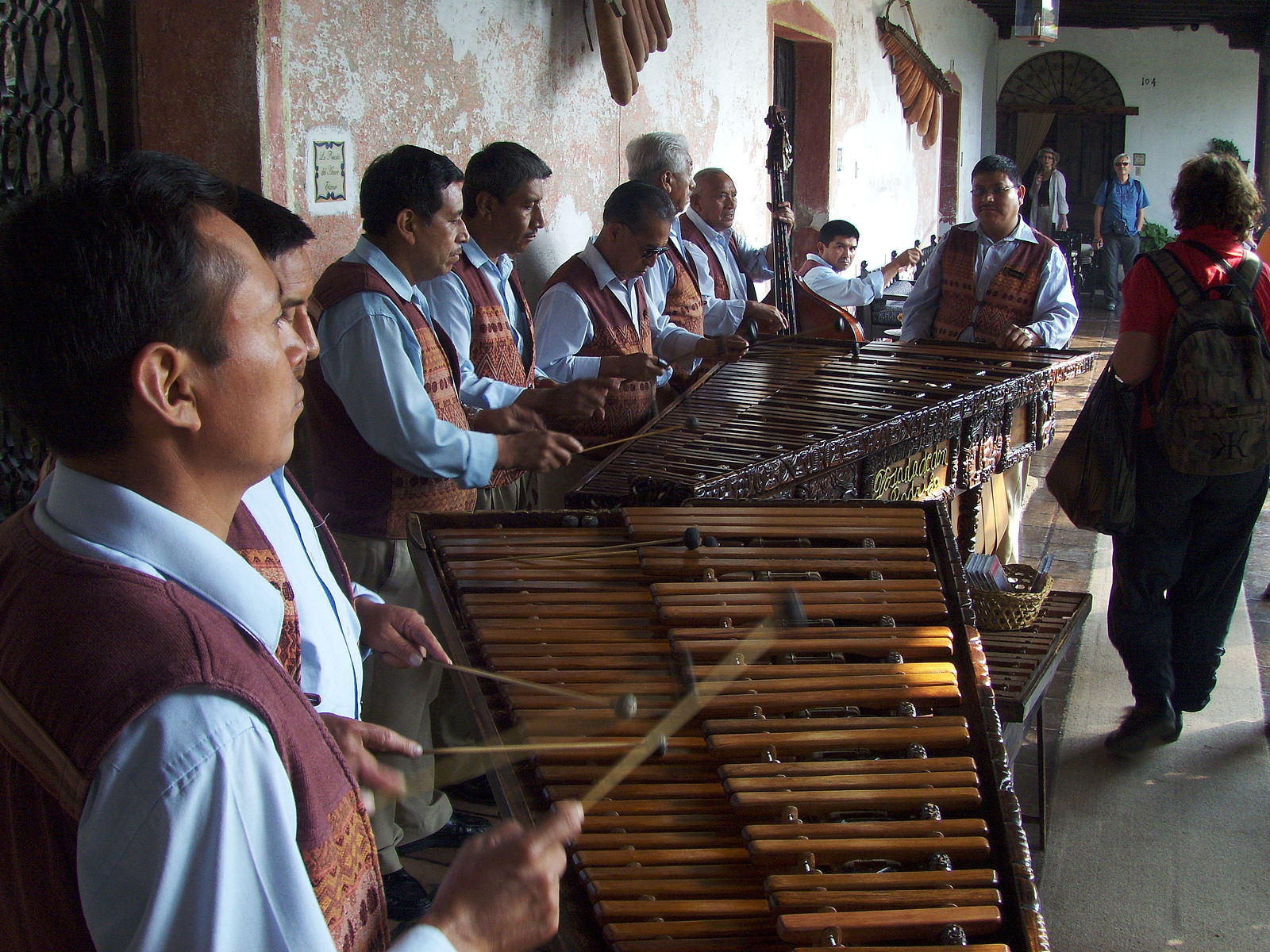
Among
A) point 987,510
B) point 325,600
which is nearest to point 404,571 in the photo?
point 325,600

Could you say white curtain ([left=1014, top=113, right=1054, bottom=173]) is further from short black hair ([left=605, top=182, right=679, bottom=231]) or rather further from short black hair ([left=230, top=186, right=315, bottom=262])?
short black hair ([left=230, top=186, right=315, bottom=262])

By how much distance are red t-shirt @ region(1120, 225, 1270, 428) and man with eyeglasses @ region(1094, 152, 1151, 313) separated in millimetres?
11394

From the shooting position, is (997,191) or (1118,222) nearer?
(997,191)

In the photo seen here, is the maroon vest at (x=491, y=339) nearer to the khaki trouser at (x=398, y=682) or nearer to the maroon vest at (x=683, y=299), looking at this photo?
the khaki trouser at (x=398, y=682)

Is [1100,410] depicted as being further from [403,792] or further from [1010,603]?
[403,792]

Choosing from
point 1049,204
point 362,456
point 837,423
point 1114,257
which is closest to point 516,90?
point 837,423

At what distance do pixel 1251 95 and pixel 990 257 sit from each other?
53.1ft

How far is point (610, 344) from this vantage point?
3.84 m

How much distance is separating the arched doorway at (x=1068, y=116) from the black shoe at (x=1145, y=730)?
56.3 feet

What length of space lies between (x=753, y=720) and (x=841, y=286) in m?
5.01

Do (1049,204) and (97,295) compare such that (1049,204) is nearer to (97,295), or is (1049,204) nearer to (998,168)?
(998,168)

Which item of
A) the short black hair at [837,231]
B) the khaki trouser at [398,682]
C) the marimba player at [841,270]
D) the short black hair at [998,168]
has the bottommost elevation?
the khaki trouser at [398,682]

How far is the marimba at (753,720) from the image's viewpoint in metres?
1.31

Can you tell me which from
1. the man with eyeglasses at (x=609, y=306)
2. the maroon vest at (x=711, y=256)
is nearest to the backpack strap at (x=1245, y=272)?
the man with eyeglasses at (x=609, y=306)
